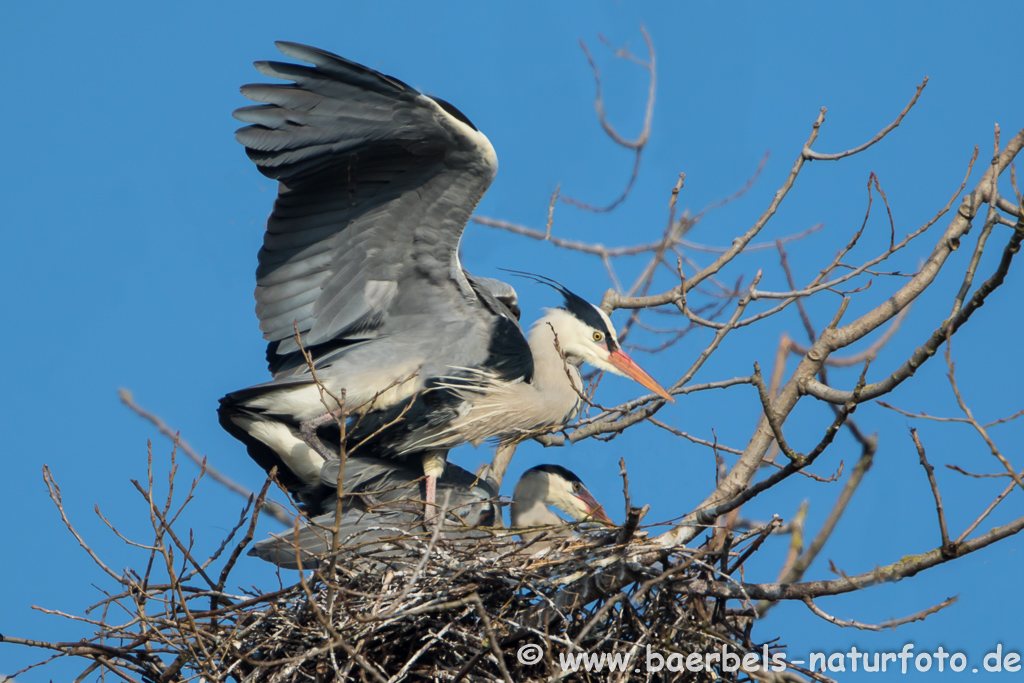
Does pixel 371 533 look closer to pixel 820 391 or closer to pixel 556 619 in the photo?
pixel 556 619

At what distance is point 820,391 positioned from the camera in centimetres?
364

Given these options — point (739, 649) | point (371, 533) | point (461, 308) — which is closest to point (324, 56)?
point (461, 308)

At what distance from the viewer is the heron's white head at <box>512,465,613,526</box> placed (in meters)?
5.04

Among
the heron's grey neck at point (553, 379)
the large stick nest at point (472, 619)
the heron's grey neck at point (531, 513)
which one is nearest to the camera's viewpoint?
the large stick nest at point (472, 619)

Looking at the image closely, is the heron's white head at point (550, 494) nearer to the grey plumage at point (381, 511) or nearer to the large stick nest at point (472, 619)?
the grey plumage at point (381, 511)

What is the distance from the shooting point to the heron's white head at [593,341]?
5238 mm

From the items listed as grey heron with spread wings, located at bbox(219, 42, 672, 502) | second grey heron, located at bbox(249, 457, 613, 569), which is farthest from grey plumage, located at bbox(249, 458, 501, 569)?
grey heron with spread wings, located at bbox(219, 42, 672, 502)

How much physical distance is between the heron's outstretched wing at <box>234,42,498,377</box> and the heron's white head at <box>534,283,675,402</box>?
2.07 ft

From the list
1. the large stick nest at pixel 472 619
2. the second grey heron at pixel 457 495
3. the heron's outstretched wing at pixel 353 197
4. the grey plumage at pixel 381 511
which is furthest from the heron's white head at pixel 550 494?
the large stick nest at pixel 472 619

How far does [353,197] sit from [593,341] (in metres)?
1.48

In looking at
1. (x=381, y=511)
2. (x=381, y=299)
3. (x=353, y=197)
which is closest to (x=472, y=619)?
(x=381, y=511)

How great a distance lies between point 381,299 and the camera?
15.9 ft

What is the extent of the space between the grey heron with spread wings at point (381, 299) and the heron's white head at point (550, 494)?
0.23 meters

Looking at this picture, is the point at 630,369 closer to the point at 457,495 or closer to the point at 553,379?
the point at 553,379
